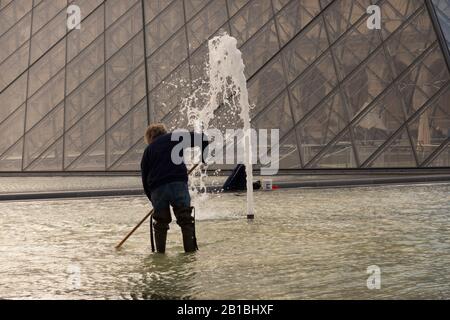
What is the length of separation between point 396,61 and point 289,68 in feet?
8.65

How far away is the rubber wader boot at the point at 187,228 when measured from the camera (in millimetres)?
10203

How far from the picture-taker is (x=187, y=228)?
402 inches

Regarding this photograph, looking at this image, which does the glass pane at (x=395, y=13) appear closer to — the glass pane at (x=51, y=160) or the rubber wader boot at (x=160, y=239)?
the glass pane at (x=51, y=160)

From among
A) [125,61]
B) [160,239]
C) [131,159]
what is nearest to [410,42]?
[131,159]

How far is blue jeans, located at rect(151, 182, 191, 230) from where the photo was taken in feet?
33.4

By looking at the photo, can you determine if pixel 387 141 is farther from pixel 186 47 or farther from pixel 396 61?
pixel 186 47

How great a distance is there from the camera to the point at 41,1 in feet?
100

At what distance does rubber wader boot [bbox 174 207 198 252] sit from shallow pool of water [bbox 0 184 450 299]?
5.1 inches

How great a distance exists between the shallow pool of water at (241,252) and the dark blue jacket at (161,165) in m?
0.77

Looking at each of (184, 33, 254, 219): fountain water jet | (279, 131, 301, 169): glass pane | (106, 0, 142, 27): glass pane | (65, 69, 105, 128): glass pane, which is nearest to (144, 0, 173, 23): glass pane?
(106, 0, 142, 27): glass pane

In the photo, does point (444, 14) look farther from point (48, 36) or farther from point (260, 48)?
point (48, 36)

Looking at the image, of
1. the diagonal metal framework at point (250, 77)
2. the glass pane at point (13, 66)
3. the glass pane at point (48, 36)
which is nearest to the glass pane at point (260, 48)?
the diagonal metal framework at point (250, 77)

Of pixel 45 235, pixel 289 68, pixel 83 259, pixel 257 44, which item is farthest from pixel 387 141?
pixel 83 259

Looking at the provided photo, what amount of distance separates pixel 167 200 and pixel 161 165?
36 centimetres
